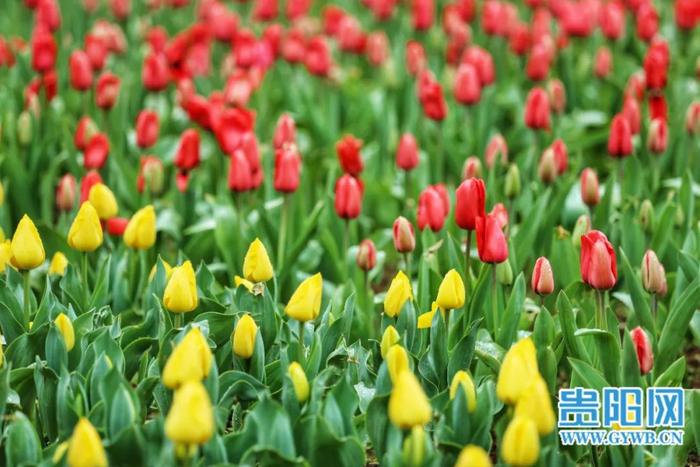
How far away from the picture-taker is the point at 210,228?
4.37 meters

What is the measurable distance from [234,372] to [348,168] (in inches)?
54.9

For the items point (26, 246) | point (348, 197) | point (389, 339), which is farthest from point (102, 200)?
point (389, 339)

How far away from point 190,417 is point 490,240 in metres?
1.23

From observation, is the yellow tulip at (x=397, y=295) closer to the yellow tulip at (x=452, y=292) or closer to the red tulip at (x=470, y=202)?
the yellow tulip at (x=452, y=292)

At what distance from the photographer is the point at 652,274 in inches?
132

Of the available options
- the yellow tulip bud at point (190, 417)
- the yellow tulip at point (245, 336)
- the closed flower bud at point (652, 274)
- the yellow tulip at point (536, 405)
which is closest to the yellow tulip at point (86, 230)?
the yellow tulip at point (245, 336)

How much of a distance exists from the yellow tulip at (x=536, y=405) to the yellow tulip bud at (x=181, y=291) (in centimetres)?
93

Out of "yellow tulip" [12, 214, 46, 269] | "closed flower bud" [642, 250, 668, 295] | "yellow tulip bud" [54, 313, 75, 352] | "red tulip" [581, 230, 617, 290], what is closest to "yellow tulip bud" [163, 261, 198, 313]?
"yellow tulip bud" [54, 313, 75, 352]

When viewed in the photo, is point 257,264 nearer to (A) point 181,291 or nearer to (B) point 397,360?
(A) point 181,291

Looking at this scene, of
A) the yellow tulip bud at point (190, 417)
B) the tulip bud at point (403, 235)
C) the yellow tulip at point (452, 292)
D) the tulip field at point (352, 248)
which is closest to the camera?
the yellow tulip bud at point (190, 417)

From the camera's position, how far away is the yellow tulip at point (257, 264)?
10.5 feet

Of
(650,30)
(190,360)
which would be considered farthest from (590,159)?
(190,360)

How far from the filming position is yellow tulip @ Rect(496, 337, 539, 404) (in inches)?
102

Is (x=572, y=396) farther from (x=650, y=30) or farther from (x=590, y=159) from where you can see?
(x=650, y=30)
